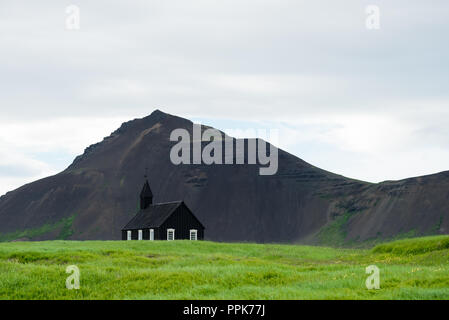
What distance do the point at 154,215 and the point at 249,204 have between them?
8488 cm

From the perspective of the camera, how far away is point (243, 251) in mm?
61250

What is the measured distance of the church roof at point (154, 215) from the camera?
87.4 meters

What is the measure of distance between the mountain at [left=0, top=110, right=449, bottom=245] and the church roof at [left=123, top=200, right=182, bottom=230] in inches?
2080

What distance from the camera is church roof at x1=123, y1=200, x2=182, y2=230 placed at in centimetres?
8744

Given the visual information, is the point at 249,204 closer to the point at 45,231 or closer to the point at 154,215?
the point at 45,231

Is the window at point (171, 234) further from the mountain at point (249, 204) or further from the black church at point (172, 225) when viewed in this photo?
the mountain at point (249, 204)

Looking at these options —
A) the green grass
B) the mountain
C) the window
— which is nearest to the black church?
the window

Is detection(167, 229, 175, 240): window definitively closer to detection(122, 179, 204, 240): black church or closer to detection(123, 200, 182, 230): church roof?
detection(122, 179, 204, 240): black church

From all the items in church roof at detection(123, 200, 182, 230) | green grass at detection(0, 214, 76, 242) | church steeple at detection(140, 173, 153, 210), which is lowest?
green grass at detection(0, 214, 76, 242)

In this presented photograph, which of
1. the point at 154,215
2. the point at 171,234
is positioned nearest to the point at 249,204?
the point at 154,215

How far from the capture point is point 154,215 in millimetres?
90812
